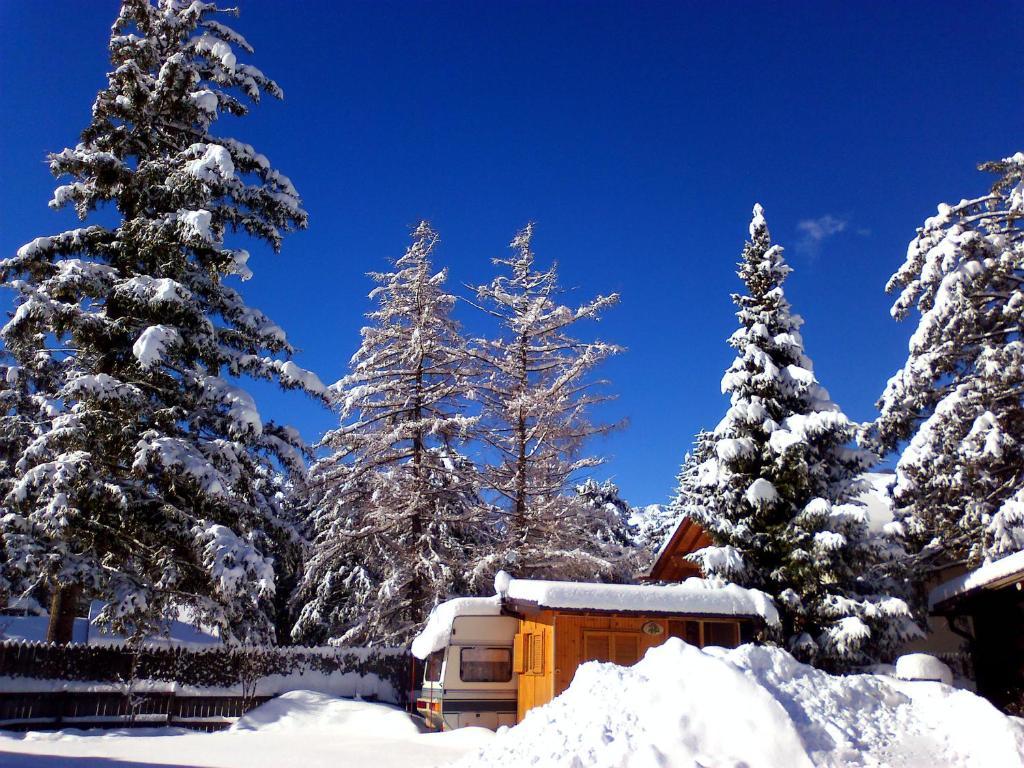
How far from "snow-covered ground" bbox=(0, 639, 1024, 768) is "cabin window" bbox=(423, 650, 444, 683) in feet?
24.3

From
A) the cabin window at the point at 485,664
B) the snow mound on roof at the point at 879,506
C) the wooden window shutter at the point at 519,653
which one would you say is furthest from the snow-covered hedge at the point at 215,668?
the snow mound on roof at the point at 879,506

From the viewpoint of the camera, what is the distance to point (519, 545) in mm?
25453

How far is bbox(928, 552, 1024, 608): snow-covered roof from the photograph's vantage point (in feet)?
45.6

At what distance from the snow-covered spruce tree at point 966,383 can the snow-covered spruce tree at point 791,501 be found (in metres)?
1.58

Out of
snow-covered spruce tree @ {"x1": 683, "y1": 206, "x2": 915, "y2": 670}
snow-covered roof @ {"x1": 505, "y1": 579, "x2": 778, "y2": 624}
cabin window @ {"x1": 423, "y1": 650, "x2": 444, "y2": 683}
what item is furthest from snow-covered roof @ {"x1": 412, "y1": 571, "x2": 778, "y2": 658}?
→ cabin window @ {"x1": 423, "y1": 650, "x2": 444, "y2": 683}

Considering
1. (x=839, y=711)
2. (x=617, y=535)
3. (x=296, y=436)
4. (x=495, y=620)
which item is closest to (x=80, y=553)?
(x=296, y=436)

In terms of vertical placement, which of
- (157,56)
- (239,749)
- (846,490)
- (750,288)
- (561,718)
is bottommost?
(239,749)

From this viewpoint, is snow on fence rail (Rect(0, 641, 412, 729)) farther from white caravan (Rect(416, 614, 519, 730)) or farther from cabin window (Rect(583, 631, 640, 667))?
cabin window (Rect(583, 631, 640, 667))

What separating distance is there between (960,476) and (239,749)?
1610cm

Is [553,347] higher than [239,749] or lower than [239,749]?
higher

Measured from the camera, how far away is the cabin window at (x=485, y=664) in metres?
19.5

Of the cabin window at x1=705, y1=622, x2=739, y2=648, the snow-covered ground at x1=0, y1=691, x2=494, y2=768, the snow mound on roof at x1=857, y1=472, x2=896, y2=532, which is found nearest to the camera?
the snow-covered ground at x1=0, y1=691, x2=494, y2=768

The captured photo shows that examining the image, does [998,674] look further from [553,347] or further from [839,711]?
[553,347]

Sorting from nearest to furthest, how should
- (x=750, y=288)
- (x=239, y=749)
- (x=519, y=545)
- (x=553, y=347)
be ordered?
1. (x=239, y=749)
2. (x=750, y=288)
3. (x=519, y=545)
4. (x=553, y=347)
